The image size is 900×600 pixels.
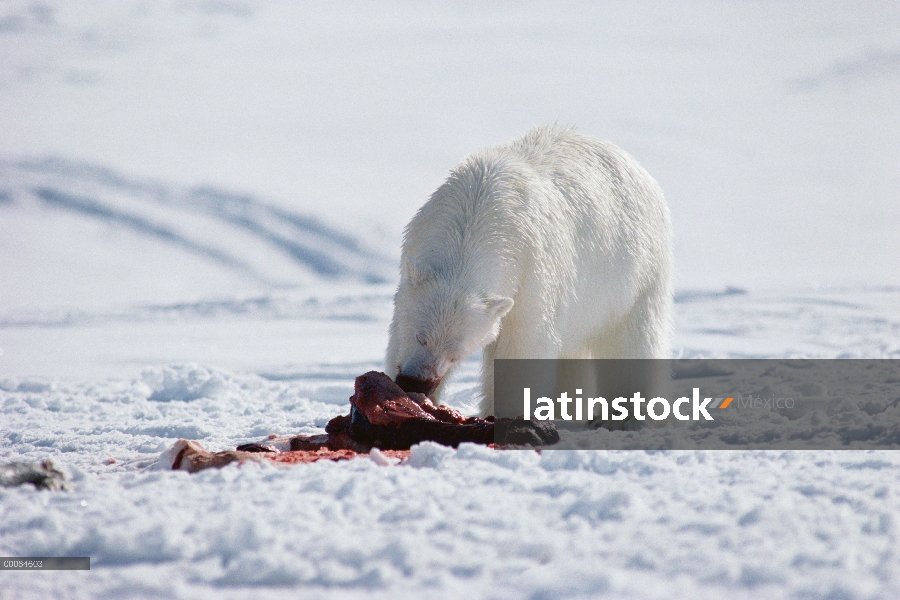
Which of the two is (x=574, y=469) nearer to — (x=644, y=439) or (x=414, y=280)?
(x=644, y=439)

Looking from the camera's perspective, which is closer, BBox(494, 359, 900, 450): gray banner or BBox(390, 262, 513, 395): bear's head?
BBox(494, 359, 900, 450): gray banner

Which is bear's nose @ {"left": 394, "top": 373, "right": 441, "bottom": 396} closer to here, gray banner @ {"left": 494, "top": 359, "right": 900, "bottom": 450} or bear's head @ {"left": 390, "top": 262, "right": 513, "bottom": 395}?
bear's head @ {"left": 390, "top": 262, "right": 513, "bottom": 395}

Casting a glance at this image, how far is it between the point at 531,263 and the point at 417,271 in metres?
0.91

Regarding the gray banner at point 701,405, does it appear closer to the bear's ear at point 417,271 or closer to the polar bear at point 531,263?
the polar bear at point 531,263

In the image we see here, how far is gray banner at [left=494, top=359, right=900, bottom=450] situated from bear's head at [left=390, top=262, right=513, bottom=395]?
537 mm

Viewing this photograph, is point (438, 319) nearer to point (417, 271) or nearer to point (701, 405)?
point (417, 271)

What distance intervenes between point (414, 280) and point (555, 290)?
1.16 metres

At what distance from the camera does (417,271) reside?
5.94 meters

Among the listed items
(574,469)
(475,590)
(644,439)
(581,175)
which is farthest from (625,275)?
(475,590)

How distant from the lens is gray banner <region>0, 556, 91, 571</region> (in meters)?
3.04

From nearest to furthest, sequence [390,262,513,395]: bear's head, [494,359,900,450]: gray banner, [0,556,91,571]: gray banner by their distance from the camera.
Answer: [0,556,91,571]: gray banner → [494,359,900,450]: gray banner → [390,262,513,395]: bear's head

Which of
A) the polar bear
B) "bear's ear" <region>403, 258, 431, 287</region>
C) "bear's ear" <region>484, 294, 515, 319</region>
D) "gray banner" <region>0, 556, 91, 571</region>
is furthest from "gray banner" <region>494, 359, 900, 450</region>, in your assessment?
"gray banner" <region>0, 556, 91, 571</region>

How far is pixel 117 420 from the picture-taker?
8867mm

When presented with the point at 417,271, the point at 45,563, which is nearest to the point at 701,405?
the point at 417,271
